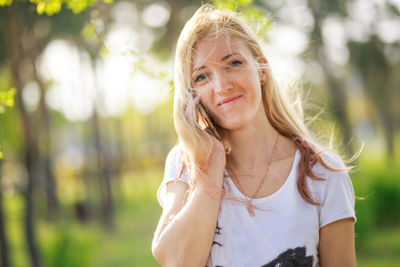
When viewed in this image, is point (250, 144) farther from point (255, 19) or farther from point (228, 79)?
point (255, 19)

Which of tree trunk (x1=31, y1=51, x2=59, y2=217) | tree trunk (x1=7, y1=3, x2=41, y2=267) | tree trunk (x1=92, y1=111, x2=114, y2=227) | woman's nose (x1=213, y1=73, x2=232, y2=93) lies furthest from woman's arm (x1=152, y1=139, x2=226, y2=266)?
tree trunk (x1=31, y1=51, x2=59, y2=217)

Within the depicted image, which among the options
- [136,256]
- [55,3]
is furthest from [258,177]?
[136,256]

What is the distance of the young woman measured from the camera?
201cm

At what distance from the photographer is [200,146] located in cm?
221

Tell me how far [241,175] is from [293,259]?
524 mm

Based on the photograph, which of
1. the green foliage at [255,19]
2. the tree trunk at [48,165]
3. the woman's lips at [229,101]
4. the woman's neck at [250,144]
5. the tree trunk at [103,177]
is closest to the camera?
the woman's lips at [229,101]

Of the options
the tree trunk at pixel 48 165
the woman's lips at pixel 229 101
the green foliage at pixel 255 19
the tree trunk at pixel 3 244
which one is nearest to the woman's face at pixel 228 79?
the woman's lips at pixel 229 101

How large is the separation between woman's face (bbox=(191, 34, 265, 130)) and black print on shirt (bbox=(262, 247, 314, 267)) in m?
0.71

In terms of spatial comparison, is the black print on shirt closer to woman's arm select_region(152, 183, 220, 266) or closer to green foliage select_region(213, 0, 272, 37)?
woman's arm select_region(152, 183, 220, 266)

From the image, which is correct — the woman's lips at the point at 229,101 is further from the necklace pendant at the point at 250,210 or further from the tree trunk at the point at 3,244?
the tree trunk at the point at 3,244

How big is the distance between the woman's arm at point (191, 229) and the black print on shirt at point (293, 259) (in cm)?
33

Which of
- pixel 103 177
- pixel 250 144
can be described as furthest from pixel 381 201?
pixel 103 177

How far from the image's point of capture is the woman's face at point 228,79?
2205 millimetres

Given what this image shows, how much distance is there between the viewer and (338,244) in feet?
6.62
